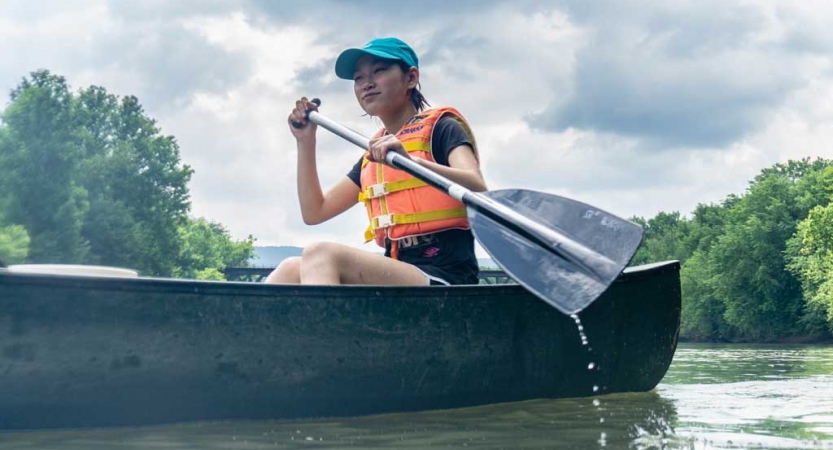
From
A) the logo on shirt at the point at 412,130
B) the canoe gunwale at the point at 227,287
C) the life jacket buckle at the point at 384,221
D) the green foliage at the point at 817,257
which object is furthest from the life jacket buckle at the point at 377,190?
the green foliage at the point at 817,257

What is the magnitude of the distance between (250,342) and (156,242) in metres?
31.1

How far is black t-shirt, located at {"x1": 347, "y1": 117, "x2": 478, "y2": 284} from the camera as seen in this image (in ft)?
13.9

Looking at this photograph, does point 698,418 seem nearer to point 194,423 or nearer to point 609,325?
point 609,325

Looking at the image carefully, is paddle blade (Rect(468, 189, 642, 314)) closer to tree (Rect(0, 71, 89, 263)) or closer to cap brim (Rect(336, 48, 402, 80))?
cap brim (Rect(336, 48, 402, 80))

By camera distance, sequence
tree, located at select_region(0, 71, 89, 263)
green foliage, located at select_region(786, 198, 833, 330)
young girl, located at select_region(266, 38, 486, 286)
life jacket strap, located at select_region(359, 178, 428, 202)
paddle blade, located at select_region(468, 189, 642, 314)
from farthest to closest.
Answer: green foliage, located at select_region(786, 198, 833, 330) → tree, located at select_region(0, 71, 89, 263) → life jacket strap, located at select_region(359, 178, 428, 202) → young girl, located at select_region(266, 38, 486, 286) → paddle blade, located at select_region(468, 189, 642, 314)

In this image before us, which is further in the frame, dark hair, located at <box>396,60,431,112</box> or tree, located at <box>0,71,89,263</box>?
tree, located at <box>0,71,89,263</box>

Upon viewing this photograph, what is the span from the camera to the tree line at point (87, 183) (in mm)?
26766

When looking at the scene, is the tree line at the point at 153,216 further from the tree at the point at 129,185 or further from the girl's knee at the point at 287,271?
the girl's knee at the point at 287,271

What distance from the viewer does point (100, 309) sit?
3484 mm

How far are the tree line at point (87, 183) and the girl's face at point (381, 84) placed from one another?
75.2 ft

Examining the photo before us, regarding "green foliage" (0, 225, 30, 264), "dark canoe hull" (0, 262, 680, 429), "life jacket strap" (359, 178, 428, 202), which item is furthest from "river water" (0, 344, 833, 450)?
"green foliage" (0, 225, 30, 264)

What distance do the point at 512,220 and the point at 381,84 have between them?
0.87 m

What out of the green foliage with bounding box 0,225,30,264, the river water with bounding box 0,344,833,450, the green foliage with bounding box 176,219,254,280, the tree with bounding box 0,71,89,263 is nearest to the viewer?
the river water with bounding box 0,344,833,450

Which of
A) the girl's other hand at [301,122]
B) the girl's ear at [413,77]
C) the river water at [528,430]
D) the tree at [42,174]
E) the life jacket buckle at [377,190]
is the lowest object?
the river water at [528,430]
